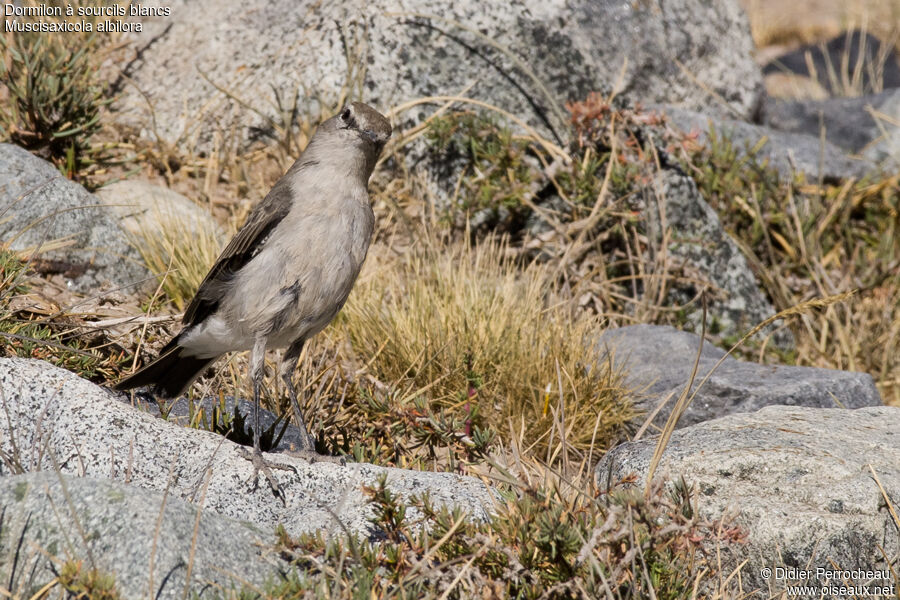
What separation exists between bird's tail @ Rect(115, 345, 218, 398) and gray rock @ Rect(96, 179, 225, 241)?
1406 mm

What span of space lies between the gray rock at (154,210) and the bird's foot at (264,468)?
95.0 inches

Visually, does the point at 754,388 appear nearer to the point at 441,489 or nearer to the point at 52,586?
the point at 441,489

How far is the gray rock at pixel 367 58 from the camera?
7.90m

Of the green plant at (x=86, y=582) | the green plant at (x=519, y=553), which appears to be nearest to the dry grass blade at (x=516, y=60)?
the green plant at (x=519, y=553)

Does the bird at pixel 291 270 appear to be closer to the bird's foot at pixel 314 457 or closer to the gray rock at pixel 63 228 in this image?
the bird's foot at pixel 314 457

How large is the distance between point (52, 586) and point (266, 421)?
2.09 meters

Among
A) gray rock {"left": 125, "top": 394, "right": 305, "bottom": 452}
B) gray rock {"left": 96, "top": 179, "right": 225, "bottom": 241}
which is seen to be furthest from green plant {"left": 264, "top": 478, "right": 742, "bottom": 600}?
gray rock {"left": 96, "top": 179, "right": 225, "bottom": 241}

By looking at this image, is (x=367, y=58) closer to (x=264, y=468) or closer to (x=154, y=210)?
(x=154, y=210)

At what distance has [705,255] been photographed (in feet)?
25.3

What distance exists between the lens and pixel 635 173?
7539 mm

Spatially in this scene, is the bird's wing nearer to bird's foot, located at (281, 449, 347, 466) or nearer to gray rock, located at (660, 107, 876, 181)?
bird's foot, located at (281, 449, 347, 466)

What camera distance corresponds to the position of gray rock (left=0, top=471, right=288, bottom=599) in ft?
10.4

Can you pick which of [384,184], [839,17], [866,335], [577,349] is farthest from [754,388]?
[839,17]

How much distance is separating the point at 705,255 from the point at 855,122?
12.0 ft
